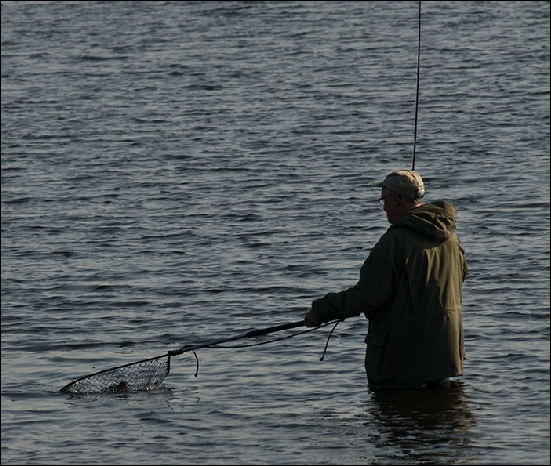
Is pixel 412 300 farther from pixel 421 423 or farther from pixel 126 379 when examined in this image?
pixel 126 379

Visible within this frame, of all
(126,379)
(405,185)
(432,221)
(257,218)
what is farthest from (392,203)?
(257,218)

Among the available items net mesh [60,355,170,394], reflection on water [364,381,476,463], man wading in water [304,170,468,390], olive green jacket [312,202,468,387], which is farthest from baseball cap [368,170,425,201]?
net mesh [60,355,170,394]

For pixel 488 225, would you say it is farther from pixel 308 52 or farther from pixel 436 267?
pixel 308 52

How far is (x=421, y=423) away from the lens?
7.62 meters

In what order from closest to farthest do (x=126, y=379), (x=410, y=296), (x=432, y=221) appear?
1. (x=432, y=221)
2. (x=410, y=296)
3. (x=126, y=379)

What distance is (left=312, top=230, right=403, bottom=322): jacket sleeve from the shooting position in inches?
285

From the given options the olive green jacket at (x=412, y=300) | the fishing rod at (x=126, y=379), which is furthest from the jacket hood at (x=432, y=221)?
the fishing rod at (x=126, y=379)

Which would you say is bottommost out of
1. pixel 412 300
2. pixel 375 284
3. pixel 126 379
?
pixel 126 379

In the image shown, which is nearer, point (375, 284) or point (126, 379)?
point (375, 284)

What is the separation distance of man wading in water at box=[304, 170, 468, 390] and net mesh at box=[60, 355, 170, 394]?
7.02 feet

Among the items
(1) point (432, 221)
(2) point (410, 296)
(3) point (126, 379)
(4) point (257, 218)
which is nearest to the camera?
(1) point (432, 221)

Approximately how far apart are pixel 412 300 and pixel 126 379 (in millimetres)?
3048

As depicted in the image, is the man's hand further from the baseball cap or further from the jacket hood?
the baseball cap

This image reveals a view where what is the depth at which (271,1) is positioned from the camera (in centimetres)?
3919
